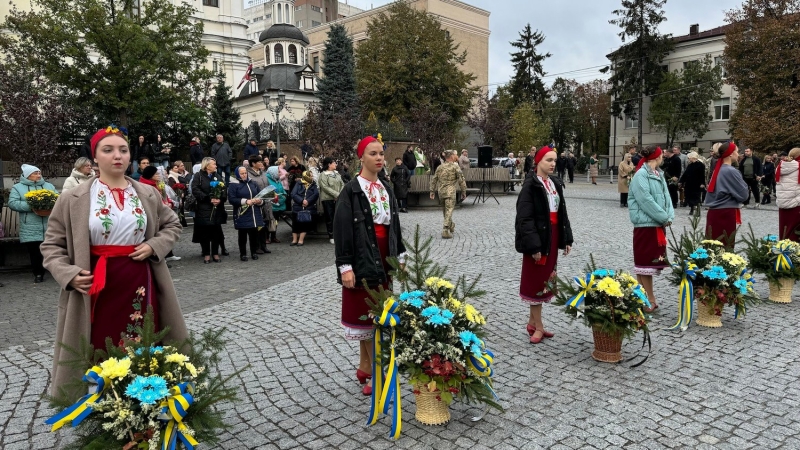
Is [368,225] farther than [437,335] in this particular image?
Yes

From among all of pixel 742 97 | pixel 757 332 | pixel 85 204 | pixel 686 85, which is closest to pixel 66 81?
pixel 85 204

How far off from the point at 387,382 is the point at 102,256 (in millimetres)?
2046

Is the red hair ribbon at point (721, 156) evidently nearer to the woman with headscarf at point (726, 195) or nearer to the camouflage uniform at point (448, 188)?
the woman with headscarf at point (726, 195)

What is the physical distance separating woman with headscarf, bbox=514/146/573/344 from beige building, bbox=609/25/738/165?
164 ft

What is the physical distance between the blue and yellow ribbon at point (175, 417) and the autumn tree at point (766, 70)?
100 feet

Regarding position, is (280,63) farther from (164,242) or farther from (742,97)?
(164,242)

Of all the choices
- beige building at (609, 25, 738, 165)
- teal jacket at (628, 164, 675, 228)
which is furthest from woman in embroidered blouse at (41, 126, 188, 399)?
beige building at (609, 25, 738, 165)

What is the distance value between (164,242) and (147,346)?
2.65ft

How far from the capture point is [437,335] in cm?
384

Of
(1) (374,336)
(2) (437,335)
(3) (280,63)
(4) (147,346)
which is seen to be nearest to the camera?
(4) (147,346)

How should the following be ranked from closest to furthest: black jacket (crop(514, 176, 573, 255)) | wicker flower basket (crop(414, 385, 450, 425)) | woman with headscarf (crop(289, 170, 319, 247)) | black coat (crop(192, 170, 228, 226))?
wicker flower basket (crop(414, 385, 450, 425))
black jacket (crop(514, 176, 573, 255))
black coat (crop(192, 170, 228, 226))
woman with headscarf (crop(289, 170, 319, 247))

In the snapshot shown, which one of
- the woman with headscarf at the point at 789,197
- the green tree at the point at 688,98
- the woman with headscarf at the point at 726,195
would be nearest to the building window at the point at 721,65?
the green tree at the point at 688,98

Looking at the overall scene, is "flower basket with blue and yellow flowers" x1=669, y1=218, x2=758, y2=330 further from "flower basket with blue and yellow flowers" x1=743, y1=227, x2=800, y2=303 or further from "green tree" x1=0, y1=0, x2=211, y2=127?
"green tree" x1=0, y1=0, x2=211, y2=127

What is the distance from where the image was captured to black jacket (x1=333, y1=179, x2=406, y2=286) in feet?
14.0
